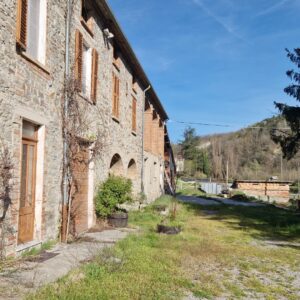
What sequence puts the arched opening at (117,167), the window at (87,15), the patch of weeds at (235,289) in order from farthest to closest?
the arched opening at (117,167)
the window at (87,15)
the patch of weeds at (235,289)

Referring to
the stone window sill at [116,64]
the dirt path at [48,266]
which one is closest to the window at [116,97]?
the stone window sill at [116,64]

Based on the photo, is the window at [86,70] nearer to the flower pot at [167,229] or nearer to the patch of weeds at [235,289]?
the flower pot at [167,229]

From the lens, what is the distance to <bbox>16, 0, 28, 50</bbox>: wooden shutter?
7186 mm

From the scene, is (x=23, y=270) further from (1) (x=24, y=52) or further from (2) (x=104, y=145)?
(2) (x=104, y=145)

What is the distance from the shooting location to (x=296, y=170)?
82.0m

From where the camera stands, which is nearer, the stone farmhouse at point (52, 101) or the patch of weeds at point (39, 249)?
the stone farmhouse at point (52, 101)

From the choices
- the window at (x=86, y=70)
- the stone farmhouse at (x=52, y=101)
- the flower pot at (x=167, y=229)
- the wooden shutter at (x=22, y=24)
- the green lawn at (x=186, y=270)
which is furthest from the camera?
the flower pot at (x=167, y=229)

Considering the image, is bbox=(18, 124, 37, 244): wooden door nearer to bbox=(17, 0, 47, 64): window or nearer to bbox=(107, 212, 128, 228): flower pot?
bbox=(17, 0, 47, 64): window

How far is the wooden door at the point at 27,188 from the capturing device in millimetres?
7836

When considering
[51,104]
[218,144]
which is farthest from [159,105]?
[218,144]

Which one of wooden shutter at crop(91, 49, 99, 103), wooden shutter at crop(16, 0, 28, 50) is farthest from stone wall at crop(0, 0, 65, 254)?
wooden shutter at crop(91, 49, 99, 103)

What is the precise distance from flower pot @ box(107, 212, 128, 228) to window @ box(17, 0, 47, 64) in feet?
18.1

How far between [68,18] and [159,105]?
17.5 m

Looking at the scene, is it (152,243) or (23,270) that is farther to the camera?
(152,243)
